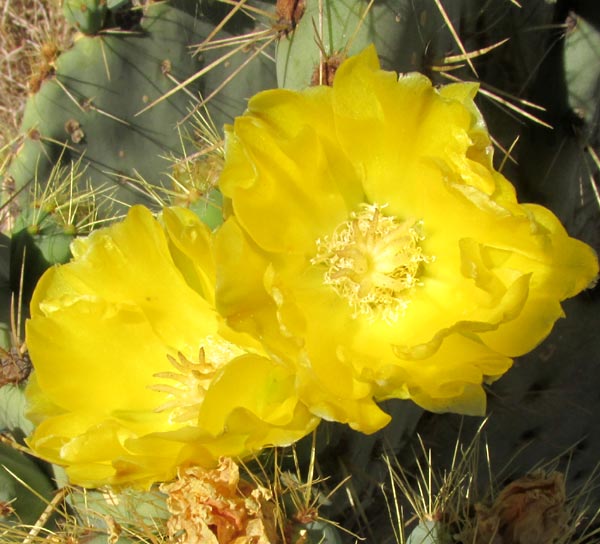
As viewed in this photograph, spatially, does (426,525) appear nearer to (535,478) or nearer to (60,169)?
(535,478)

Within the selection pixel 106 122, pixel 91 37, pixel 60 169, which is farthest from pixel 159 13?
pixel 60 169

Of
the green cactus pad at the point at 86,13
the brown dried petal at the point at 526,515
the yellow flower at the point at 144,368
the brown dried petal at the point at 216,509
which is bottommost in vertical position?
the brown dried petal at the point at 526,515

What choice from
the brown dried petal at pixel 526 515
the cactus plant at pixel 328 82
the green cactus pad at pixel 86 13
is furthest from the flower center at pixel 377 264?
the green cactus pad at pixel 86 13

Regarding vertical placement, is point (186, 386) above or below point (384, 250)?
below

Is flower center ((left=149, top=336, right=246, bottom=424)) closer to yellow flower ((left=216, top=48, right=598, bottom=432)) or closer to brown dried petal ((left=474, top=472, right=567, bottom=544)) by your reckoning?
yellow flower ((left=216, top=48, right=598, bottom=432))

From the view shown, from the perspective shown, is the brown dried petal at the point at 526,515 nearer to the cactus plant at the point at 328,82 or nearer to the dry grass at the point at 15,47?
the cactus plant at the point at 328,82

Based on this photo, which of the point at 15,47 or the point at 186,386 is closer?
the point at 186,386

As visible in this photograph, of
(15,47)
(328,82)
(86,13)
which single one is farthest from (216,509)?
(15,47)

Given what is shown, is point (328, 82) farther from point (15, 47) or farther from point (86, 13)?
point (15, 47)

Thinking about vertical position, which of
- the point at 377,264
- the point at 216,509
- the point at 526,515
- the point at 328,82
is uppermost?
the point at 328,82
